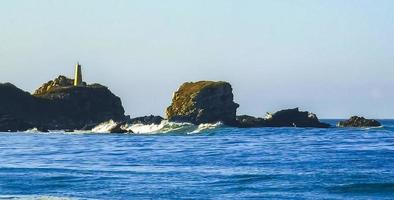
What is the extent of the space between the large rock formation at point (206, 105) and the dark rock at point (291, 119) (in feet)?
34.5

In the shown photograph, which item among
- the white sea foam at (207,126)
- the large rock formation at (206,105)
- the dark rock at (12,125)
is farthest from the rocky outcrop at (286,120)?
the dark rock at (12,125)

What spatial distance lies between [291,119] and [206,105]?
2252cm

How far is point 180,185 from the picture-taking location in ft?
160

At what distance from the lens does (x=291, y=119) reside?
196 meters

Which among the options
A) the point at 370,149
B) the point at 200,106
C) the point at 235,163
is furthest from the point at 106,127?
the point at 235,163

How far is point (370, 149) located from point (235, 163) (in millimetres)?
21864

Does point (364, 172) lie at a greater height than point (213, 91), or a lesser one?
lesser

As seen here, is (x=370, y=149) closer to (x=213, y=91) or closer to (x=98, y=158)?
(x=98, y=158)

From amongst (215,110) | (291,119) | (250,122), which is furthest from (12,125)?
(291,119)

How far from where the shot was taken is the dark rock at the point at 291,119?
195 m

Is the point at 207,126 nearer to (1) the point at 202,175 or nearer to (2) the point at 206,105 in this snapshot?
(2) the point at 206,105

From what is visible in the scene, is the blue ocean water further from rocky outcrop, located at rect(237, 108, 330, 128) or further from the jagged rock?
rocky outcrop, located at rect(237, 108, 330, 128)

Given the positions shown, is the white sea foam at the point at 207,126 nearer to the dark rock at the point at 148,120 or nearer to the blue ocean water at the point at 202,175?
the dark rock at the point at 148,120

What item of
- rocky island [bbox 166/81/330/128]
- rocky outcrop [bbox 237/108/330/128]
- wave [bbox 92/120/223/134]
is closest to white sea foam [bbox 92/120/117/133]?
wave [bbox 92/120/223/134]
